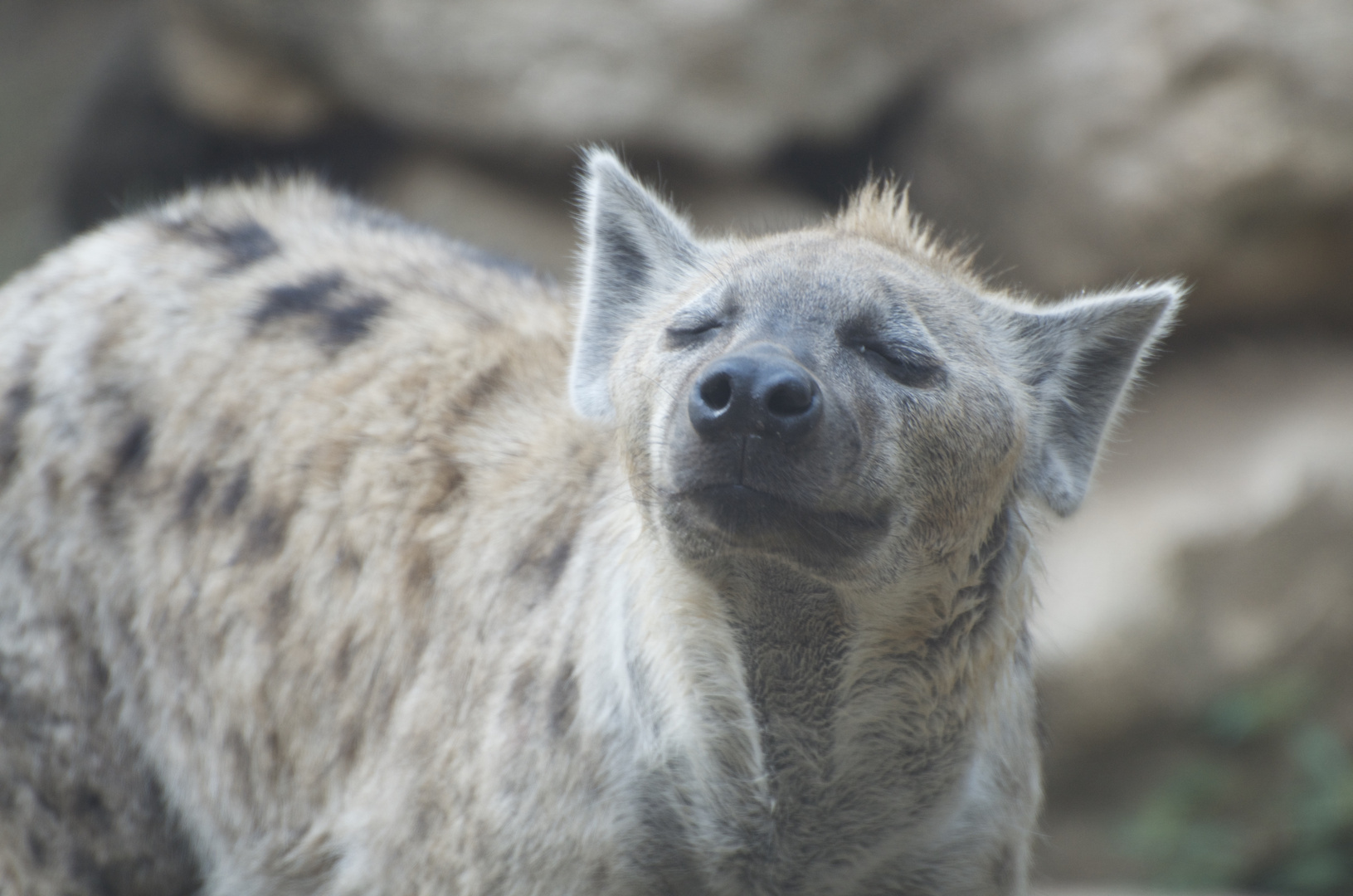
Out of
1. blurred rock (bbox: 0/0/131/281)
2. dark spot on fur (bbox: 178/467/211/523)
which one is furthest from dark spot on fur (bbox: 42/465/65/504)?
blurred rock (bbox: 0/0/131/281)

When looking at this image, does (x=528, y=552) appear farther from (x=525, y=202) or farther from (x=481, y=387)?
(x=525, y=202)

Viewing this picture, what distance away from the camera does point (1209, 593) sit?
5.29 metres

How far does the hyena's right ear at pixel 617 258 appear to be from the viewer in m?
2.51

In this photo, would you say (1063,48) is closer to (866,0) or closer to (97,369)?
(866,0)

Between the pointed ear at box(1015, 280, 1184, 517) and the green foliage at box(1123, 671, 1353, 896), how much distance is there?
3.23 metres

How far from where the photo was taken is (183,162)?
6406 mm

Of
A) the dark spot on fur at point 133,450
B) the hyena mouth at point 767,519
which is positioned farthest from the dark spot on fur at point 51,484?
the hyena mouth at point 767,519

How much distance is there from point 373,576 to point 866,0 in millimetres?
3888

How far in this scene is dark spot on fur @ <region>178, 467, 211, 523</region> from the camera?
2.76 metres

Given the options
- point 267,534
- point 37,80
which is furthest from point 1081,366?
point 37,80

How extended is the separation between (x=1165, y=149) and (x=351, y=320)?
12.1 feet

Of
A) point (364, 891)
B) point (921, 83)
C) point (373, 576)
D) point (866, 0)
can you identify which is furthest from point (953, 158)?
point (364, 891)

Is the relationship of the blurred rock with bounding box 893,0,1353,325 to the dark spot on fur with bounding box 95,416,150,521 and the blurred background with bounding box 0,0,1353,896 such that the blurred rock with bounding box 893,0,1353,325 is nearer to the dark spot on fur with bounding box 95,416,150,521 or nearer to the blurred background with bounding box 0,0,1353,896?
the blurred background with bounding box 0,0,1353,896

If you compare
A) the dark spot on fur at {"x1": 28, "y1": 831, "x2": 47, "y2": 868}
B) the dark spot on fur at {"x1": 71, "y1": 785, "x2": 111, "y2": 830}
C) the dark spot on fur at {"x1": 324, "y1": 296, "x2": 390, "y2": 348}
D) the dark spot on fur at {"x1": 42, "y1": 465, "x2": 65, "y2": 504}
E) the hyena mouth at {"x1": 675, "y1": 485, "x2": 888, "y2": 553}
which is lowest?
the dark spot on fur at {"x1": 28, "y1": 831, "x2": 47, "y2": 868}
